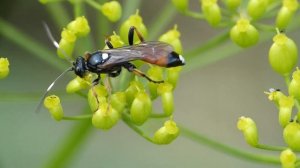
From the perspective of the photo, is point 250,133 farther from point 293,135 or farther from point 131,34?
point 131,34

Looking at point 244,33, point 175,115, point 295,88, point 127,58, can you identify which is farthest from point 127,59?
point 175,115

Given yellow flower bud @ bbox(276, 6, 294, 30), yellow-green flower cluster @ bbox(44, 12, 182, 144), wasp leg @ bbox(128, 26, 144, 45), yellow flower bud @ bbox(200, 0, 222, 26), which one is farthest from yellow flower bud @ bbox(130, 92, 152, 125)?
yellow flower bud @ bbox(276, 6, 294, 30)

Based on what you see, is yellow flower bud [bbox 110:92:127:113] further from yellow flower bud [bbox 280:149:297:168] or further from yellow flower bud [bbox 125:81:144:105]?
yellow flower bud [bbox 280:149:297:168]

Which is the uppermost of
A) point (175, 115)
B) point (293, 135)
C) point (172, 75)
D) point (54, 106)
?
point (175, 115)

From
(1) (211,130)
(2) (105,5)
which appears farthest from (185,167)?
(2) (105,5)

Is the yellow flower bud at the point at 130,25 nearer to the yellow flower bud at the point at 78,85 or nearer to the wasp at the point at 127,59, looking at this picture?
the wasp at the point at 127,59

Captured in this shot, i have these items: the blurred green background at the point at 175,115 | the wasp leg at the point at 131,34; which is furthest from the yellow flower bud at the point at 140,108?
the blurred green background at the point at 175,115
